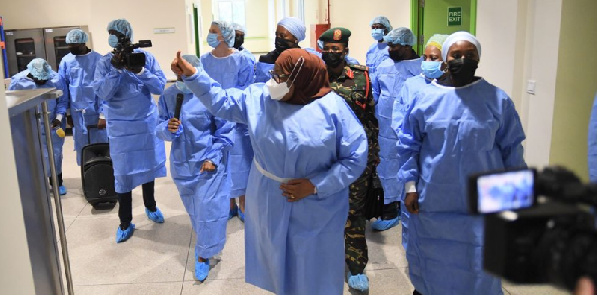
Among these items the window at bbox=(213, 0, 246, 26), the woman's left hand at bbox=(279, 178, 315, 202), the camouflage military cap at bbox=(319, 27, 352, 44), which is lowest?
the woman's left hand at bbox=(279, 178, 315, 202)

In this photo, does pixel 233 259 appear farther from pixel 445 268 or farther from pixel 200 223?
pixel 445 268

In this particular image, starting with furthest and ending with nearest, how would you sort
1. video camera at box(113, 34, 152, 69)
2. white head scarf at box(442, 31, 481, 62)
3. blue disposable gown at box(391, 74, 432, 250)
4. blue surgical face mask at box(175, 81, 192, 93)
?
video camera at box(113, 34, 152, 69) → blue surgical face mask at box(175, 81, 192, 93) → blue disposable gown at box(391, 74, 432, 250) → white head scarf at box(442, 31, 481, 62)

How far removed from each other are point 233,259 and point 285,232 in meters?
1.28

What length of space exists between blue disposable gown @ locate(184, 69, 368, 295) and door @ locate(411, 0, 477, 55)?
3.20 m

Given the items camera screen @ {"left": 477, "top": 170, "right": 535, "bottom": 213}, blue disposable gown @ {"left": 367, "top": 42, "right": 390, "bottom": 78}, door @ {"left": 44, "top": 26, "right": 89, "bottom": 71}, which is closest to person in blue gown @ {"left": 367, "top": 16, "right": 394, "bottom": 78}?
blue disposable gown @ {"left": 367, "top": 42, "right": 390, "bottom": 78}

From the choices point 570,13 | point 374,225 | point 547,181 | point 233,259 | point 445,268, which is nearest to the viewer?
point 547,181

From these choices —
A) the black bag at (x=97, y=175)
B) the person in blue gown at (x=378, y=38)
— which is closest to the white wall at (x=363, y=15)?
the person in blue gown at (x=378, y=38)

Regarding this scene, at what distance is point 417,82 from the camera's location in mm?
2547

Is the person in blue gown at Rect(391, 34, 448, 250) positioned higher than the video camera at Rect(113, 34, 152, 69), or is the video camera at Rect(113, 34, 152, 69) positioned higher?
the video camera at Rect(113, 34, 152, 69)

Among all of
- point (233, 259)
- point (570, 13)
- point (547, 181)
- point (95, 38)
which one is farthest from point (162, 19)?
point (547, 181)

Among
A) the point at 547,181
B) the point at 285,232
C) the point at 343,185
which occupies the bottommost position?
the point at 285,232

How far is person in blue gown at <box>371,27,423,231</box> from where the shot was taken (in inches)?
140

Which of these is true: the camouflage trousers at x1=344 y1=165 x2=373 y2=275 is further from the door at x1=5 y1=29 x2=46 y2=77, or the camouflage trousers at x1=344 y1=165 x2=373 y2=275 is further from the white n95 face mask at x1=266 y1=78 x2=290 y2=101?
the door at x1=5 y1=29 x2=46 y2=77

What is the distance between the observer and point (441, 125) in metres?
1.98
